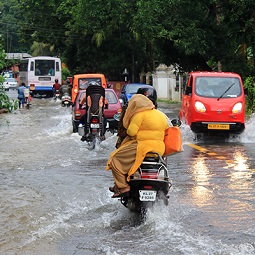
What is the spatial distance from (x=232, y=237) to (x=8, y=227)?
2.77m

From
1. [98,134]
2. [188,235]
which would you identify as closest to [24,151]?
[98,134]

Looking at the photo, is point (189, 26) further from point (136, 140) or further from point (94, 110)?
point (136, 140)

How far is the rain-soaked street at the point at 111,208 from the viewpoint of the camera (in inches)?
296

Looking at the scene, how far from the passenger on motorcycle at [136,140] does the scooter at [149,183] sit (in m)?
0.08

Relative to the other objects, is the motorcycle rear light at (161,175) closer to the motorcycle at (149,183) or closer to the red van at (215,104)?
the motorcycle at (149,183)

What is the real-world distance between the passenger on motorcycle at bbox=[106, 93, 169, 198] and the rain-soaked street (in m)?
0.58

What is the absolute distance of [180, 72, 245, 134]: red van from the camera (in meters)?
18.2

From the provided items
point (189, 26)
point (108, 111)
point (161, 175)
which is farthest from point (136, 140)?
point (189, 26)

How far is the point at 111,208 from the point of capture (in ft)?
31.7

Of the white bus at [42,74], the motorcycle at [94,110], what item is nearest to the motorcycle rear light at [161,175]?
the motorcycle at [94,110]

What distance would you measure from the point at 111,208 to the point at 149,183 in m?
1.62

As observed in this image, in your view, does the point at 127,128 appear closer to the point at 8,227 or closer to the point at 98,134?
the point at 8,227

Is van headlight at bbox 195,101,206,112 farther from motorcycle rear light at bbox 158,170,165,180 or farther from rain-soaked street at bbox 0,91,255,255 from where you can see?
motorcycle rear light at bbox 158,170,165,180

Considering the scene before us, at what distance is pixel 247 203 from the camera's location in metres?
9.89
